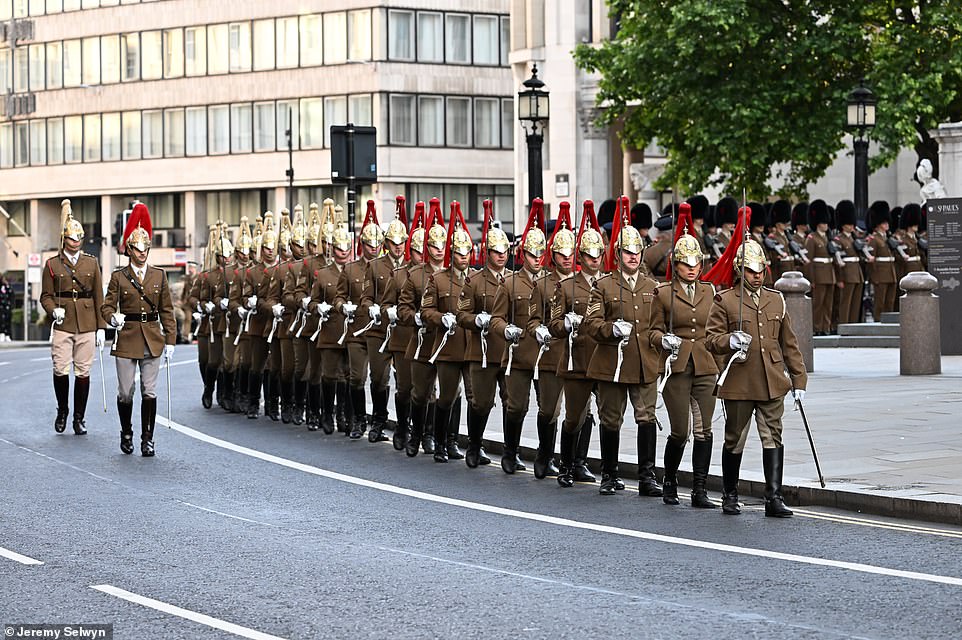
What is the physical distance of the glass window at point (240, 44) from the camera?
72.6 metres

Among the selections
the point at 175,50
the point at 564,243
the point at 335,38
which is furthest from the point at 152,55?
the point at 564,243

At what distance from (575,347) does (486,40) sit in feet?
193

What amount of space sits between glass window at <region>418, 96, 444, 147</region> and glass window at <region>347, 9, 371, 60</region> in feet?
9.23

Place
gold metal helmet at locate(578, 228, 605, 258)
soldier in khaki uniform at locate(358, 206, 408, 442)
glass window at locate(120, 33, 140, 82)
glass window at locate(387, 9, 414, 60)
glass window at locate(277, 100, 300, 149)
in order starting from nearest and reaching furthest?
gold metal helmet at locate(578, 228, 605, 258) < soldier in khaki uniform at locate(358, 206, 408, 442) < glass window at locate(387, 9, 414, 60) < glass window at locate(277, 100, 300, 149) < glass window at locate(120, 33, 140, 82)

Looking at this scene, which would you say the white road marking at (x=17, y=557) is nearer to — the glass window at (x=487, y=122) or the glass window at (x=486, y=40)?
the glass window at (x=487, y=122)

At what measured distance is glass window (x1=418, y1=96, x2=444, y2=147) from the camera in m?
71.1

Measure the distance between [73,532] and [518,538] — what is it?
111 inches

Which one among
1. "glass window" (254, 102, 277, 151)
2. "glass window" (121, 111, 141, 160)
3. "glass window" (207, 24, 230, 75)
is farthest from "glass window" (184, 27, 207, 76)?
"glass window" (121, 111, 141, 160)

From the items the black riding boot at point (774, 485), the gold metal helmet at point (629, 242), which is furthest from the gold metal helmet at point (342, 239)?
the black riding boot at point (774, 485)

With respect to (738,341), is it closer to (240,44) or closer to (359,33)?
(359,33)

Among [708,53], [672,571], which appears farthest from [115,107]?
[672,571]

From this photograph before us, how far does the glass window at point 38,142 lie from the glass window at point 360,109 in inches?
619

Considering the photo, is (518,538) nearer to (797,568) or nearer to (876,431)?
(797,568)

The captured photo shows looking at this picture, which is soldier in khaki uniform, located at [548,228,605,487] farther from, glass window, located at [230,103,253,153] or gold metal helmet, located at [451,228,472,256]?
glass window, located at [230,103,253,153]
